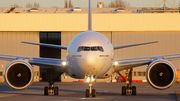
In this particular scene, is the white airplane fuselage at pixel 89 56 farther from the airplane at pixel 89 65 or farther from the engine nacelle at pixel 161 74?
the engine nacelle at pixel 161 74

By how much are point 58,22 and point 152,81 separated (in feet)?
94.4

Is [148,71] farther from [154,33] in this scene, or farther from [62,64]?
[154,33]

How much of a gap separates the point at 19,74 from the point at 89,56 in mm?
5252

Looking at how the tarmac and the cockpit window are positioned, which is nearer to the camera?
the cockpit window

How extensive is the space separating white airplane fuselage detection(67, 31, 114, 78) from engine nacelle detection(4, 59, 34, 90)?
2.58m

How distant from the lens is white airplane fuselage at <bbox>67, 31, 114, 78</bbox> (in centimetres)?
1831

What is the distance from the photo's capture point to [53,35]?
52.2 metres

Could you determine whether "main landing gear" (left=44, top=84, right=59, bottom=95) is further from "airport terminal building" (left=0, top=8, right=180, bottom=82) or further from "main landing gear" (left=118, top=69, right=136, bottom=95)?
"airport terminal building" (left=0, top=8, right=180, bottom=82)

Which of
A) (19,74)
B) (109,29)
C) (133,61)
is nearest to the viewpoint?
(19,74)

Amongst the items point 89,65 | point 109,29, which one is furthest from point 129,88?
point 109,29

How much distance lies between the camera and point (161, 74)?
20859 millimetres

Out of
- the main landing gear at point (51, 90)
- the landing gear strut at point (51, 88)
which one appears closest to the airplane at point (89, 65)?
the landing gear strut at point (51, 88)

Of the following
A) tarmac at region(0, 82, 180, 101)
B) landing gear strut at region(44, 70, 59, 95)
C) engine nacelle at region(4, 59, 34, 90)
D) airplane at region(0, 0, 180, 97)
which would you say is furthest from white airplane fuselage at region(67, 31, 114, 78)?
landing gear strut at region(44, 70, 59, 95)

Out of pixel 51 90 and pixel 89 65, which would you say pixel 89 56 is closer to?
pixel 89 65
